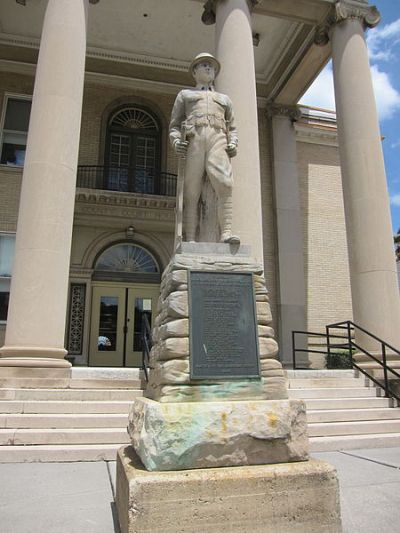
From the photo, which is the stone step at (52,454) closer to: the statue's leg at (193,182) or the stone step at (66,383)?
the stone step at (66,383)

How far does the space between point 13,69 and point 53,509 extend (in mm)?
15144

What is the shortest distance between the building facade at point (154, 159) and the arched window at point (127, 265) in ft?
0.13

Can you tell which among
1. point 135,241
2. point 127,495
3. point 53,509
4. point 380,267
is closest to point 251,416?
point 127,495

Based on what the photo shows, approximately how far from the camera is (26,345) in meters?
7.84

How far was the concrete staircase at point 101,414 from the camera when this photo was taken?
5.75 metres

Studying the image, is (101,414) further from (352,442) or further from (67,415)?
(352,442)

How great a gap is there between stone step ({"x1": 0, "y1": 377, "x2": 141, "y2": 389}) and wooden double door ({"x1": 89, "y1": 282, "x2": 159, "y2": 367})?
6202 mm

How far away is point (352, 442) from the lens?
6.46 meters

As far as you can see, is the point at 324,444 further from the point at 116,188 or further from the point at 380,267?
the point at 116,188

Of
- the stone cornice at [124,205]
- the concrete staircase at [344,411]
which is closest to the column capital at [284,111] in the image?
the stone cornice at [124,205]

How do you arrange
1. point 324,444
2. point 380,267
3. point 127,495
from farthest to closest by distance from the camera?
1. point 380,267
2. point 324,444
3. point 127,495

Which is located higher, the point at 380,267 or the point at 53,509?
the point at 380,267

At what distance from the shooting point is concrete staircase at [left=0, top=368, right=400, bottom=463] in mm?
5750

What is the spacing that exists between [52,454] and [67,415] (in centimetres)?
93
